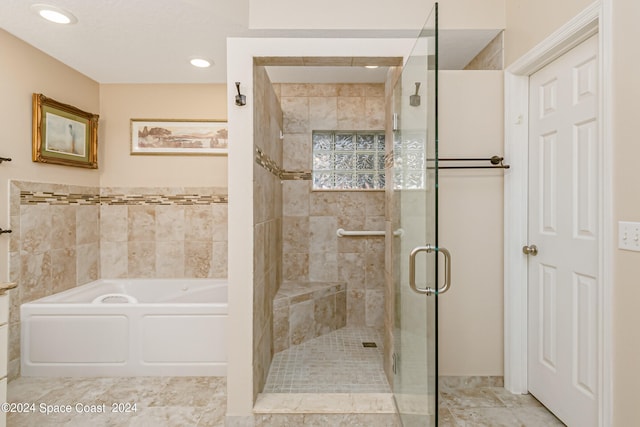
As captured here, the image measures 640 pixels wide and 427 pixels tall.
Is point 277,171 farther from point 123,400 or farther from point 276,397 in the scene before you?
point 123,400

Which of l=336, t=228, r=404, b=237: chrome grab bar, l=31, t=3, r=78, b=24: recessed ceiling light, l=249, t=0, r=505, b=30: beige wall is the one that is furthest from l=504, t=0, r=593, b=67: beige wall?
l=31, t=3, r=78, b=24: recessed ceiling light

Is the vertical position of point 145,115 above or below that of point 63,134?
above

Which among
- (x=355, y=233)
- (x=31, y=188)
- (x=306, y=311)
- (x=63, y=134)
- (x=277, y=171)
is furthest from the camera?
(x=355, y=233)

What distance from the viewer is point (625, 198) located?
4.58 feet

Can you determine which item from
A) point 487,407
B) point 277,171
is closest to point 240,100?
point 277,171

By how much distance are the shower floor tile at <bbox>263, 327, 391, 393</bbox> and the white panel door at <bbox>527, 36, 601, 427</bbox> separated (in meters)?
0.94

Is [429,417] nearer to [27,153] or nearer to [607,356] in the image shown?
[607,356]

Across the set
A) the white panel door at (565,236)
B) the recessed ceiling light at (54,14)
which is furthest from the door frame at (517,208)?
the recessed ceiling light at (54,14)

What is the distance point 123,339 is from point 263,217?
1.32 meters

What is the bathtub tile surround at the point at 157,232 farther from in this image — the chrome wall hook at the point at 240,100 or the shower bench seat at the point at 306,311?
the chrome wall hook at the point at 240,100

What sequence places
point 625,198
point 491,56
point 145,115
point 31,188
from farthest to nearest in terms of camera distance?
point 145,115
point 31,188
point 491,56
point 625,198

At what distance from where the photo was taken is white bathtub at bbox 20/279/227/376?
2502mm

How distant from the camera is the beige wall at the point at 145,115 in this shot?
11.2 feet

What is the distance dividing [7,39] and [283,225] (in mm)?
2441
